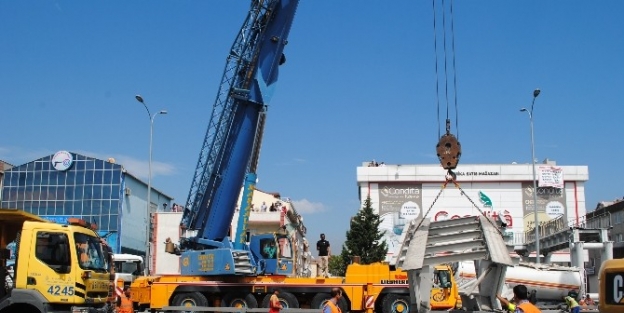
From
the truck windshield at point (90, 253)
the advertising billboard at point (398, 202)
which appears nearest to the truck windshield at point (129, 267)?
the truck windshield at point (90, 253)

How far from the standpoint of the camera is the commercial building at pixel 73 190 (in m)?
52.8

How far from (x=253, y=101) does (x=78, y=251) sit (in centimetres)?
1037

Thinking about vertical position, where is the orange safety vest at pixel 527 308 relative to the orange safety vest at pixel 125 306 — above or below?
above

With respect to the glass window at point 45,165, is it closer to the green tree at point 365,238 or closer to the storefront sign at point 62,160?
the storefront sign at point 62,160

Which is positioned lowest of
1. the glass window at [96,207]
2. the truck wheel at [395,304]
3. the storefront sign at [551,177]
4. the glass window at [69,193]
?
the truck wheel at [395,304]

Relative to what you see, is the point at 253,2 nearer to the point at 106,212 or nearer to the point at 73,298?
the point at 73,298

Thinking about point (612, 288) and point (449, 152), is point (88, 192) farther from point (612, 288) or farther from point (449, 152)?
point (612, 288)

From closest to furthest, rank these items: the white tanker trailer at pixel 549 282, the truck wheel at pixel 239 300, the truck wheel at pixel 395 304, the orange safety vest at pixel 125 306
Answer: the orange safety vest at pixel 125 306, the truck wheel at pixel 395 304, the truck wheel at pixel 239 300, the white tanker trailer at pixel 549 282

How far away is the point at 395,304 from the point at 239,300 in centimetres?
518

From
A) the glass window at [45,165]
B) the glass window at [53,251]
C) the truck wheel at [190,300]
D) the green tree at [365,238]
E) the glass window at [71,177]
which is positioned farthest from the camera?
the green tree at [365,238]

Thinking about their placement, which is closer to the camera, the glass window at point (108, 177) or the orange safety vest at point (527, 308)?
the orange safety vest at point (527, 308)

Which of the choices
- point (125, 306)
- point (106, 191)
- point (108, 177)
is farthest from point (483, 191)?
point (125, 306)

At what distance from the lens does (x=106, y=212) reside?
173ft

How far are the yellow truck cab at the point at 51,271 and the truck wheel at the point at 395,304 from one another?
9618 millimetres
